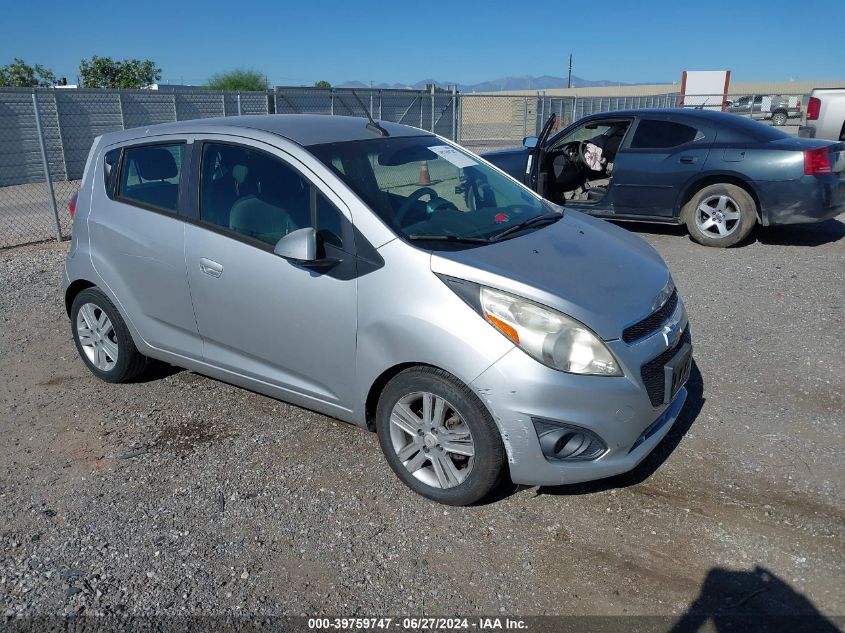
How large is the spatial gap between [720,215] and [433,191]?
5592 millimetres

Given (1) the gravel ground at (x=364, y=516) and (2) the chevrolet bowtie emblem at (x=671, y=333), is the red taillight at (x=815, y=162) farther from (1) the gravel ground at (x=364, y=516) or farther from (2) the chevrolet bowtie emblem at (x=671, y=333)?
(2) the chevrolet bowtie emblem at (x=671, y=333)

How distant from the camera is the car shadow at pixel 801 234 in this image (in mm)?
8742

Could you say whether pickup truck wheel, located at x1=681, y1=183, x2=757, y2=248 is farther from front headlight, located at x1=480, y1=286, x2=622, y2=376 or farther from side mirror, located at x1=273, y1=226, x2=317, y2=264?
side mirror, located at x1=273, y1=226, x2=317, y2=264

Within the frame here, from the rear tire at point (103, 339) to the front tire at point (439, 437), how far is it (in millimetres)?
2068

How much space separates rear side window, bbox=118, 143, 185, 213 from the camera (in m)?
4.19

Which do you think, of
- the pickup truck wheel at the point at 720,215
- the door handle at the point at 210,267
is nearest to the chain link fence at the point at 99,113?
the pickup truck wheel at the point at 720,215

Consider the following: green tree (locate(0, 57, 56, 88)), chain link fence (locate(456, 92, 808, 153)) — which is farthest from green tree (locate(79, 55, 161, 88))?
chain link fence (locate(456, 92, 808, 153))

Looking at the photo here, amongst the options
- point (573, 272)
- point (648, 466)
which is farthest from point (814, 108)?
point (573, 272)

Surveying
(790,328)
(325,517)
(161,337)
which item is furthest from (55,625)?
(790,328)

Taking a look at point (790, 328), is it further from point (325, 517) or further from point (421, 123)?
point (421, 123)

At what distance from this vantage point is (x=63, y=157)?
17.5m

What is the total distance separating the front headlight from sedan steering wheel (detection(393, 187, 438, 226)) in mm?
755

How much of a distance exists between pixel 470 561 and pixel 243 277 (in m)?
1.88

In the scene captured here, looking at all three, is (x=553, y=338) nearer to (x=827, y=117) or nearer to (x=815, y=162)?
(x=815, y=162)
